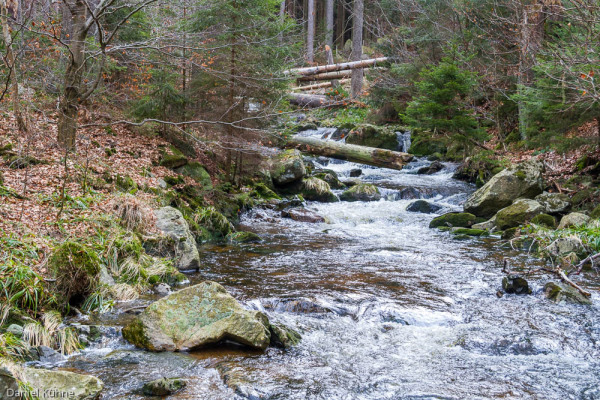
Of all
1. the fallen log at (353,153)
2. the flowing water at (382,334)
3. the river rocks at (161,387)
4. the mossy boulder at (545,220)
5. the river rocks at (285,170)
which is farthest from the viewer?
the fallen log at (353,153)

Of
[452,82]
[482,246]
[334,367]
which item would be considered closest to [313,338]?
[334,367]

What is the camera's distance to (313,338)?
18.7 ft

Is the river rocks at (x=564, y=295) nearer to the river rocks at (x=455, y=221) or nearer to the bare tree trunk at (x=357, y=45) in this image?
the river rocks at (x=455, y=221)

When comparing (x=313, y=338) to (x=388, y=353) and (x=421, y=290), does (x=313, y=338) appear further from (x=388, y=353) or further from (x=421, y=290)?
(x=421, y=290)

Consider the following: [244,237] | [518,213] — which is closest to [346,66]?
[518,213]

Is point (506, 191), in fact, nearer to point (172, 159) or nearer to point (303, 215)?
point (303, 215)

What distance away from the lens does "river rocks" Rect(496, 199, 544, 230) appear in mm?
11062

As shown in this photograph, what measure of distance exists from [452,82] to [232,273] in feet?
31.3

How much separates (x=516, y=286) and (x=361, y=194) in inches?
312

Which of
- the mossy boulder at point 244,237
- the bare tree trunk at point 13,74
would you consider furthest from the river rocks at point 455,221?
the bare tree trunk at point 13,74

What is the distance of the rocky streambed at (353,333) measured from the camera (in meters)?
4.59

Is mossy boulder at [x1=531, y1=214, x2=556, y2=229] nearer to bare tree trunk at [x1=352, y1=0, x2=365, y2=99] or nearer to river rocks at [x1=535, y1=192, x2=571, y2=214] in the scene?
river rocks at [x1=535, y1=192, x2=571, y2=214]

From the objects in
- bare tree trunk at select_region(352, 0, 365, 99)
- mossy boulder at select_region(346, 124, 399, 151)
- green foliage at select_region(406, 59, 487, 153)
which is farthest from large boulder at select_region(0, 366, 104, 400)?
bare tree trunk at select_region(352, 0, 365, 99)

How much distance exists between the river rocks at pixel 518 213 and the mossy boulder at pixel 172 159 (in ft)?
26.6
